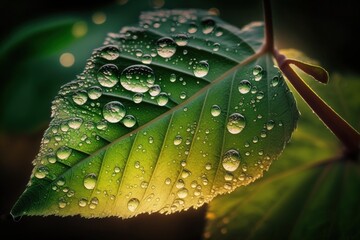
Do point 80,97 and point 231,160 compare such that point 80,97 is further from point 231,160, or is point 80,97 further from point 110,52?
point 231,160

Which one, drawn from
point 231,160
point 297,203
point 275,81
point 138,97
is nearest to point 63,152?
point 138,97

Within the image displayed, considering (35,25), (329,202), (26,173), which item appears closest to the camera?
(329,202)

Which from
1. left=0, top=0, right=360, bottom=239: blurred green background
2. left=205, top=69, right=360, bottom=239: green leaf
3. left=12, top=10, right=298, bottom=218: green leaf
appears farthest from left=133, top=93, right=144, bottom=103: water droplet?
left=0, top=0, right=360, bottom=239: blurred green background

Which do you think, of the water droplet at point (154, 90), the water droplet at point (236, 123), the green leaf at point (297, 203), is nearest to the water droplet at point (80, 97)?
the water droplet at point (154, 90)

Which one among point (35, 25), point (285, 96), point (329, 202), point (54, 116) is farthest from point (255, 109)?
point (35, 25)

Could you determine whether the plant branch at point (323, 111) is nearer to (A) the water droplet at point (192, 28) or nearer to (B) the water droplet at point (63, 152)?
(A) the water droplet at point (192, 28)

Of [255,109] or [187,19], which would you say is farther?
[187,19]

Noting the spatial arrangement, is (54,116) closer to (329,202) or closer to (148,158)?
(148,158)
